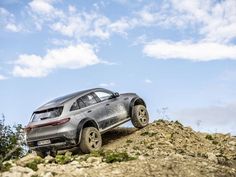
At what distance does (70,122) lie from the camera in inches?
565

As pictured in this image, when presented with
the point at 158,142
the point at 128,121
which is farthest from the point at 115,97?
the point at 158,142

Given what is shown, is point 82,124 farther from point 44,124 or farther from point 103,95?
point 103,95

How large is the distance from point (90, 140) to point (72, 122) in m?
0.83

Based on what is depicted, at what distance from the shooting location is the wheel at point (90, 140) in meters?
14.5

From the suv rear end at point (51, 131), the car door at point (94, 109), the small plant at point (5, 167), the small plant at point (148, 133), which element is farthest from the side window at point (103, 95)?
the small plant at point (5, 167)

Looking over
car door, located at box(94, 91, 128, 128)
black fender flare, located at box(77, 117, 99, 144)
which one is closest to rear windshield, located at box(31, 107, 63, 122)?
black fender flare, located at box(77, 117, 99, 144)

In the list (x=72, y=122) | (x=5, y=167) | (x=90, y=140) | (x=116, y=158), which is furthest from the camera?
(x=90, y=140)

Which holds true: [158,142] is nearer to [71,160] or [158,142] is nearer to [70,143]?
[70,143]

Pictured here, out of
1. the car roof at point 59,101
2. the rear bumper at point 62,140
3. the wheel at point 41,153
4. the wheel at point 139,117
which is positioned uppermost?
the car roof at point 59,101

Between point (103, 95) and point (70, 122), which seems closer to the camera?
point (70, 122)

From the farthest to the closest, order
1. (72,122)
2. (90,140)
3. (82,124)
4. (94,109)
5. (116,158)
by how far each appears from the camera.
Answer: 1. (94,109)
2. (90,140)
3. (82,124)
4. (72,122)
5. (116,158)

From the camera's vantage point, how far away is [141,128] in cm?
1780

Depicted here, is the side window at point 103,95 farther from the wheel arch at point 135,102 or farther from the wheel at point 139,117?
the wheel at point 139,117

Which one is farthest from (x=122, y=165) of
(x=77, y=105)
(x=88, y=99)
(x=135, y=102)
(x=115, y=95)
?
(x=135, y=102)
